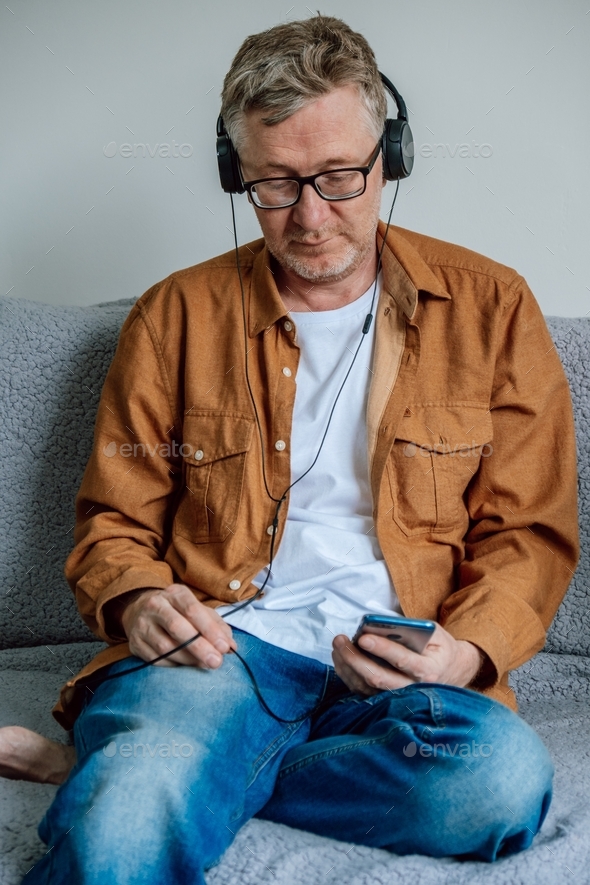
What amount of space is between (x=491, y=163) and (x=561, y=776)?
107 cm

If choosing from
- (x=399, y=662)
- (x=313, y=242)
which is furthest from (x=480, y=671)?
(x=313, y=242)

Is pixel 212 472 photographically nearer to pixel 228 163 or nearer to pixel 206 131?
pixel 228 163

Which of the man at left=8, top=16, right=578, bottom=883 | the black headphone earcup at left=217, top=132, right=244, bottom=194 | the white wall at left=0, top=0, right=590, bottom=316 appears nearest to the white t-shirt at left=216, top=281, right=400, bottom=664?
the man at left=8, top=16, right=578, bottom=883

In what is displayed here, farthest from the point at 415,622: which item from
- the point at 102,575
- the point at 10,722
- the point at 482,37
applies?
the point at 482,37

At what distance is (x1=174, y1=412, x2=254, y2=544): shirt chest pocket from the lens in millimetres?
1377

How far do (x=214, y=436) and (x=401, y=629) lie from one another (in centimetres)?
46

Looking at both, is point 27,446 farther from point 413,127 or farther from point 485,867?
point 485,867

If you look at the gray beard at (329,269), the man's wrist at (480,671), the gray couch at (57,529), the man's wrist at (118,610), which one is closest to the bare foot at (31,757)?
the gray couch at (57,529)

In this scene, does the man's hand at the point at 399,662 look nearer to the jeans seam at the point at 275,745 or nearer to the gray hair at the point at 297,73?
the jeans seam at the point at 275,745

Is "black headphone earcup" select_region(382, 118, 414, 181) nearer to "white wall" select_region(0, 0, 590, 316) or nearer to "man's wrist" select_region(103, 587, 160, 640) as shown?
"white wall" select_region(0, 0, 590, 316)

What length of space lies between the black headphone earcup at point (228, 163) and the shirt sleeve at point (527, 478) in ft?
1.41

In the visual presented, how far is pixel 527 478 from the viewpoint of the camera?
1.36 metres

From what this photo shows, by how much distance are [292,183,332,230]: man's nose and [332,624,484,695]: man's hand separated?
22.4 inches

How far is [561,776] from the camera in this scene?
4.01 feet
